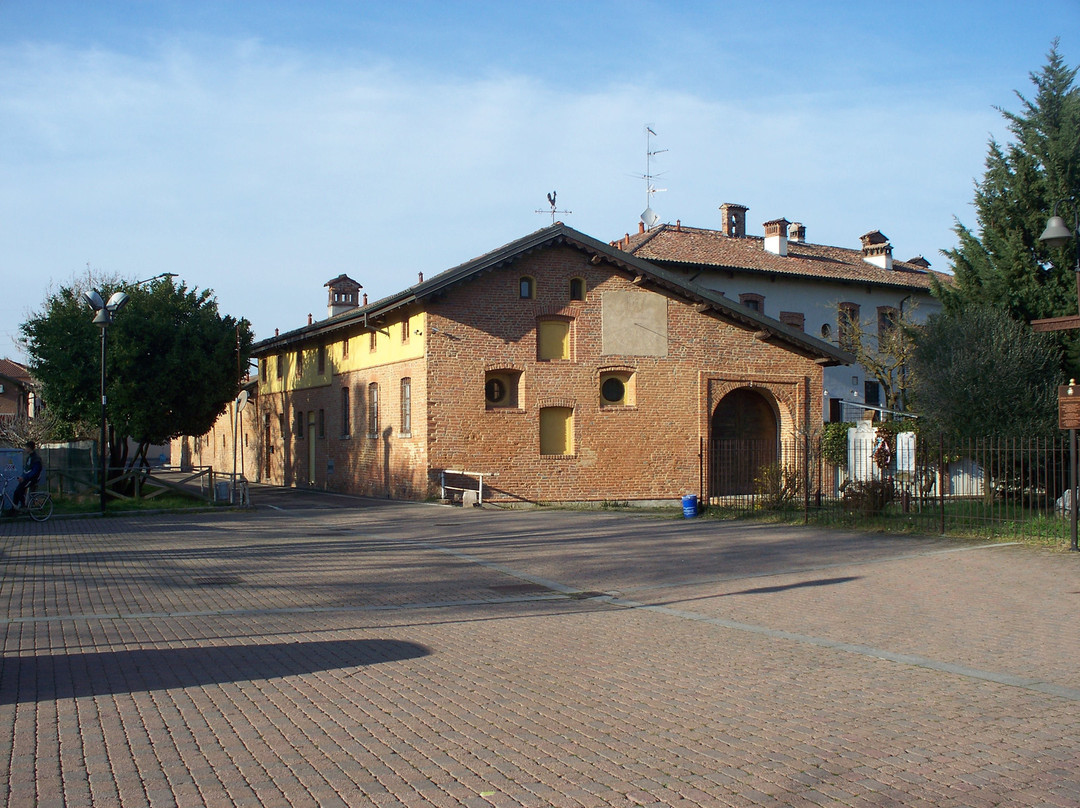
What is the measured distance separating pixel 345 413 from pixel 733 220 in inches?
859

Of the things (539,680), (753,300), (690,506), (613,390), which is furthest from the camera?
(753,300)

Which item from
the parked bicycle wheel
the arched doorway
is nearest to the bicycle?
the parked bicycle wheel

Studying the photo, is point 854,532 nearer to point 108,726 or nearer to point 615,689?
point 615,689

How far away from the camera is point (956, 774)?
492cm

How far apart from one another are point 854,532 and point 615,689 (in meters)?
12.2

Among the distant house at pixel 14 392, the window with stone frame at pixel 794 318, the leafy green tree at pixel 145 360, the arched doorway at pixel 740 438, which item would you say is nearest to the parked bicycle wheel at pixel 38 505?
the leafy green tree at pixel 145 360

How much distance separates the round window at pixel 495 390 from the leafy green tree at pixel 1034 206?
12.1 meters

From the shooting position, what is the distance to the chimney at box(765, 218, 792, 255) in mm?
41000

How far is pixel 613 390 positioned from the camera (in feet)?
88.7

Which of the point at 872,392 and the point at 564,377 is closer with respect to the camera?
the point at 564,377

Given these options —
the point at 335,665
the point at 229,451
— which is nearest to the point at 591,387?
the point at 335,665

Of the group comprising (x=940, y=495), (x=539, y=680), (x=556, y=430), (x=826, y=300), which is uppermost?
(x=826, y=300)

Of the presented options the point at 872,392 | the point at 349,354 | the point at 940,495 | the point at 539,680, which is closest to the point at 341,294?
the point at 349,354

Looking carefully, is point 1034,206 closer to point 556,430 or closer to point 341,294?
point 556,430
